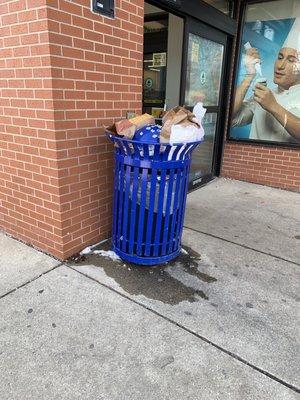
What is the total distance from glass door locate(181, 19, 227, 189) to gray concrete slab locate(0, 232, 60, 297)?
8.82 feet

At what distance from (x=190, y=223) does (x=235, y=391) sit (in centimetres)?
222

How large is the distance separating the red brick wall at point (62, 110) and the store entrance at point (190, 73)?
4.75ft

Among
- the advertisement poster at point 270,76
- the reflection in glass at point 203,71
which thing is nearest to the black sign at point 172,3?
the reflection in glass at point 203,71

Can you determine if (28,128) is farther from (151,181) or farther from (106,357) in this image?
(106,357)

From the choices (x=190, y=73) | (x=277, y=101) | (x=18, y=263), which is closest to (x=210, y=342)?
(x=18, y=263)

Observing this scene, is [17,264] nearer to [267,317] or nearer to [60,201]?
[60,201]

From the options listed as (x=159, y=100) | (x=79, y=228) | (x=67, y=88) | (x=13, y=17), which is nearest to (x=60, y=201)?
(x=79, y=228)

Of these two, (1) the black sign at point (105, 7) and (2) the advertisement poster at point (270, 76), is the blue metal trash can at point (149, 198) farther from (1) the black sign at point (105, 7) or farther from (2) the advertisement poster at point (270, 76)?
(2) the advertisement poster at point (270, 76)

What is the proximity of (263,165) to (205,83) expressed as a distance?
1683 mm

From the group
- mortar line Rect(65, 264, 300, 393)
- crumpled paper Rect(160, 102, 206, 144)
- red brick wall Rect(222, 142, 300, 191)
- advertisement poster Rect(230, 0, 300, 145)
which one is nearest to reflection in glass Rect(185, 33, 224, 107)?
advertisement poster Rect(230, 0, 300, 145)

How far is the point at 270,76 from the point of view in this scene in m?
5.08

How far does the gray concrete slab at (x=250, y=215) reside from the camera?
3377mm

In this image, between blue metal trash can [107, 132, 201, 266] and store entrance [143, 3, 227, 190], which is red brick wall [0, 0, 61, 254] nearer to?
blue metal trash can [107, 132, 201, 266]

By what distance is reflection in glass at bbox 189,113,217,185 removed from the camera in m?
5.15
